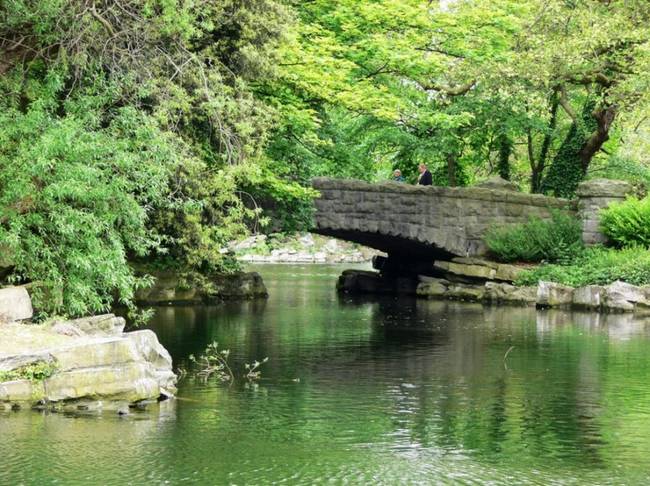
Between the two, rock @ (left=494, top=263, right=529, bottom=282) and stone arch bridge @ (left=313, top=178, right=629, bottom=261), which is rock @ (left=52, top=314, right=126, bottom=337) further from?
rock @ (left=494, top=263, right=529, bottom=282)

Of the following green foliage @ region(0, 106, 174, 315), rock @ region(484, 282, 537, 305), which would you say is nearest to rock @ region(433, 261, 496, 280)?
rock @ region(484, 282, 537, 305)

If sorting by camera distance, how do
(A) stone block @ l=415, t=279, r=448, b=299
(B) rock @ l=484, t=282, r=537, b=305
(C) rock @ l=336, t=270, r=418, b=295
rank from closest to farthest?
1. (B) rock @ l=484, t=282, r=537, b=305
2. (A) stone block @ l=415, t=279, r=448, b=299
3. (C) rock @ l=336, t=270, r=418, b=295

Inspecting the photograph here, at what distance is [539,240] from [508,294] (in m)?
2.11

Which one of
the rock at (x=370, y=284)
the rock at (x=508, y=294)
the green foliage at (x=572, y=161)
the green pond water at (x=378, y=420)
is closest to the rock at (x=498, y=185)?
the green foliage at (x=572, y=161)

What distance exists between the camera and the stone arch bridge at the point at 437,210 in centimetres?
2817

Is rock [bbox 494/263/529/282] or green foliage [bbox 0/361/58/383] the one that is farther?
rock [bbox 494/263/529/282]

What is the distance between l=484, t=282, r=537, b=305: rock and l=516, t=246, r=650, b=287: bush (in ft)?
1.35

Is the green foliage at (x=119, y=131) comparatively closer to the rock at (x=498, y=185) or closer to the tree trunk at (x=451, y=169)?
the rock at (x=498, y=185)

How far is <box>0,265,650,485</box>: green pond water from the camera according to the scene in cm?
945

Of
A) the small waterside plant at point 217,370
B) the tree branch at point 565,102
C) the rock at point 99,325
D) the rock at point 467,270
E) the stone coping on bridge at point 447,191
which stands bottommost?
the small waterside plant at point 217,370

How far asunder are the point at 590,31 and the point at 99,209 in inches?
533

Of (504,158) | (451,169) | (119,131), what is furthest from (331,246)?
(119,131)

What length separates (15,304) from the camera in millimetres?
13609

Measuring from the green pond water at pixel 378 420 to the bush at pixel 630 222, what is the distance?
24.7ft
